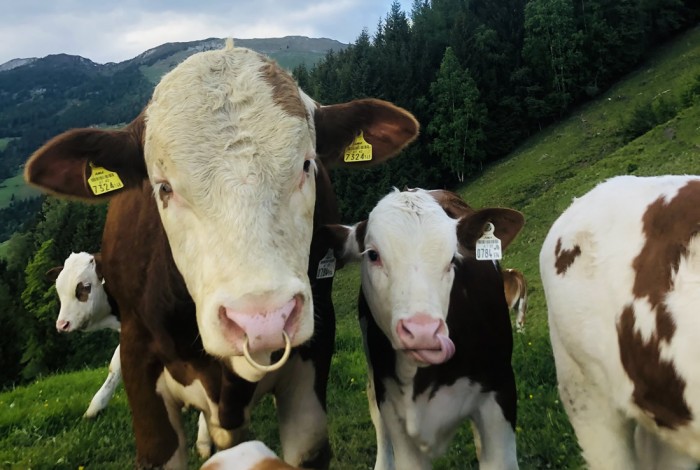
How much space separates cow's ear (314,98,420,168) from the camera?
3766mm

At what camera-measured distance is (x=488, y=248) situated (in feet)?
13.7

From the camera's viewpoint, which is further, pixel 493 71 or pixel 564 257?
pixel 493 71

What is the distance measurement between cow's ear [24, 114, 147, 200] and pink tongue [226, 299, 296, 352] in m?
1.38

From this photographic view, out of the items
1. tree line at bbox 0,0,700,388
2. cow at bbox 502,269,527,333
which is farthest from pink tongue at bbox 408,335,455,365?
tree line at bbox 0,0,700,388

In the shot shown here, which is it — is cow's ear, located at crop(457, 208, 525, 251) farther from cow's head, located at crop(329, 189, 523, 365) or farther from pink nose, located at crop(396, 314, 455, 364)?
pink nose, located at crop(396, 314, 455, 364)

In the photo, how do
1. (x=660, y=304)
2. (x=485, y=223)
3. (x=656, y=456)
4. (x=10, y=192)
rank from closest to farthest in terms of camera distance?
(x=660, y=304)
(x=656, y=456)
(x=485, y=223)
(x=10, y=192)

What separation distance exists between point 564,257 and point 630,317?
0.60 m

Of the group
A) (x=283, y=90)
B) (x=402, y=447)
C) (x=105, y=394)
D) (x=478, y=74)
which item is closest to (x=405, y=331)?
(x=402, y=447)

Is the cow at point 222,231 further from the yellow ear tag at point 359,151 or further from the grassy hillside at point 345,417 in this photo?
the grassy hillside at point 345,417

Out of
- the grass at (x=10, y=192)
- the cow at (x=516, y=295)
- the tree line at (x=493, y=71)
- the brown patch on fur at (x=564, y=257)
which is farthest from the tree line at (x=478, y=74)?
the grass at (x=10, y=192)

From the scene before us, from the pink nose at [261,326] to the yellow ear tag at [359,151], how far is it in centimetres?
170

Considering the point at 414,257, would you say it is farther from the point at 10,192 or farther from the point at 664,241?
the point at 10,192

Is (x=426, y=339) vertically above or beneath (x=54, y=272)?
above

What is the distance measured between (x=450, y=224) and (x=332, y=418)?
3.26m
